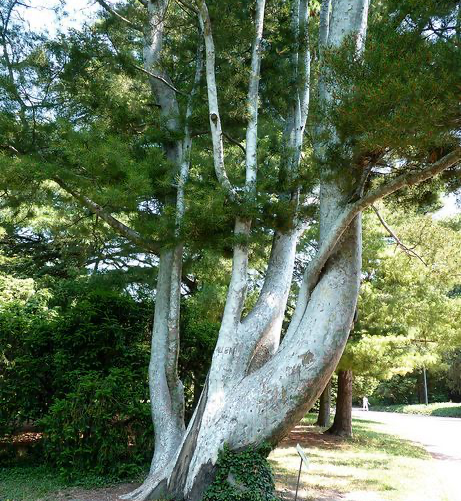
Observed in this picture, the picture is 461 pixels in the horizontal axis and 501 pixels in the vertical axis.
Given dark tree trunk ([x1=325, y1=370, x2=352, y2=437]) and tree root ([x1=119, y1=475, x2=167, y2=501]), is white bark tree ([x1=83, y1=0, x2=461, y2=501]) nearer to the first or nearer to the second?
tree root ([x1=119, y1=475, x2=167, y2=501])

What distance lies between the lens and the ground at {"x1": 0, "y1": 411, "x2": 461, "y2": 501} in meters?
5.86

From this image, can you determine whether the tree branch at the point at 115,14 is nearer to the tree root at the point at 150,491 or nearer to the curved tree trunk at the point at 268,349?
the curved tree trunk at the point at 268,349

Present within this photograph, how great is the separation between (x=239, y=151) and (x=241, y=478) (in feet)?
18.6

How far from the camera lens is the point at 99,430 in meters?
6.29

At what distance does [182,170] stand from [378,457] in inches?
274

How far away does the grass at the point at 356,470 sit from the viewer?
6.35 meters

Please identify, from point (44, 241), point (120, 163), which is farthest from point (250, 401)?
point (44, 241)

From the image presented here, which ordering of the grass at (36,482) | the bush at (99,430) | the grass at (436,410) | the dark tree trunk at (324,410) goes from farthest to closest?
the grass at (436,410) < the dark tree trunk at (324,410) < the bush at (99,430) < the grass at (36,482)

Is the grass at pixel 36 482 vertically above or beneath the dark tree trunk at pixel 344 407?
beneath

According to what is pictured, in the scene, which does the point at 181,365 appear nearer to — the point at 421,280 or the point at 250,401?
the point at 250,401

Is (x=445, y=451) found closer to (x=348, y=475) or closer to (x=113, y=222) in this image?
(x=348, y=475)

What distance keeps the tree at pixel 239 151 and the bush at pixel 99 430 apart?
0.65 meters

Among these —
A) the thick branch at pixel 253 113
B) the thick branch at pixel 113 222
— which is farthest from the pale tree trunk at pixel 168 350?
the thick branch at pixel 253 113

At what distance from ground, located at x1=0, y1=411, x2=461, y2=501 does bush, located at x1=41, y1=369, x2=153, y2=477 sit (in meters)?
0.37
